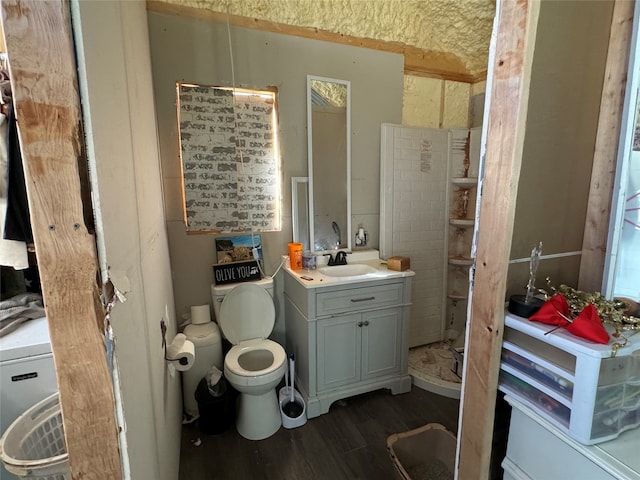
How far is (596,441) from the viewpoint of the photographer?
819 millimetres

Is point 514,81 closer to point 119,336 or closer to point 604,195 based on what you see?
point 604,195

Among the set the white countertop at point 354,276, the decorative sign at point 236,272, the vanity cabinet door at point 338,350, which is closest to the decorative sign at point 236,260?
the decorative sign at point 236,272

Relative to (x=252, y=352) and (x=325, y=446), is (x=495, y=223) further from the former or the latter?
(x=252, y=352)

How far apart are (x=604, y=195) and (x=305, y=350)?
170cm

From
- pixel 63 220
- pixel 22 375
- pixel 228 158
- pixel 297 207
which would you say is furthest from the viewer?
pixel 297 207

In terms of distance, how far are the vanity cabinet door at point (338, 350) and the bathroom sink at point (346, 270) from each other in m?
0.36

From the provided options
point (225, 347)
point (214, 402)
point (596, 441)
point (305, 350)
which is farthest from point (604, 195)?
point (225, 347)

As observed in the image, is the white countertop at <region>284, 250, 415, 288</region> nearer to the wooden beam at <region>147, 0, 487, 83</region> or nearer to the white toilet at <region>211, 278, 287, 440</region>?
the white toilet at <region>211, 278, 287, 440</region>

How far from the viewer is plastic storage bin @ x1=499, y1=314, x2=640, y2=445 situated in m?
0.80

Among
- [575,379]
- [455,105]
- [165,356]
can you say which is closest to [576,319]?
[575,379]

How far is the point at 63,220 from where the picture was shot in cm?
55

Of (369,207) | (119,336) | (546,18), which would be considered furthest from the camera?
(369,207)

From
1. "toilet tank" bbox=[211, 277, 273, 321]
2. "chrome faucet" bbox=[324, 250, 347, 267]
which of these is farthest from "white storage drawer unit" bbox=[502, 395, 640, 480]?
"toilet tank" bbox=[211, 277, 273, 321]

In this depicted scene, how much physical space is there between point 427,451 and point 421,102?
250cm
